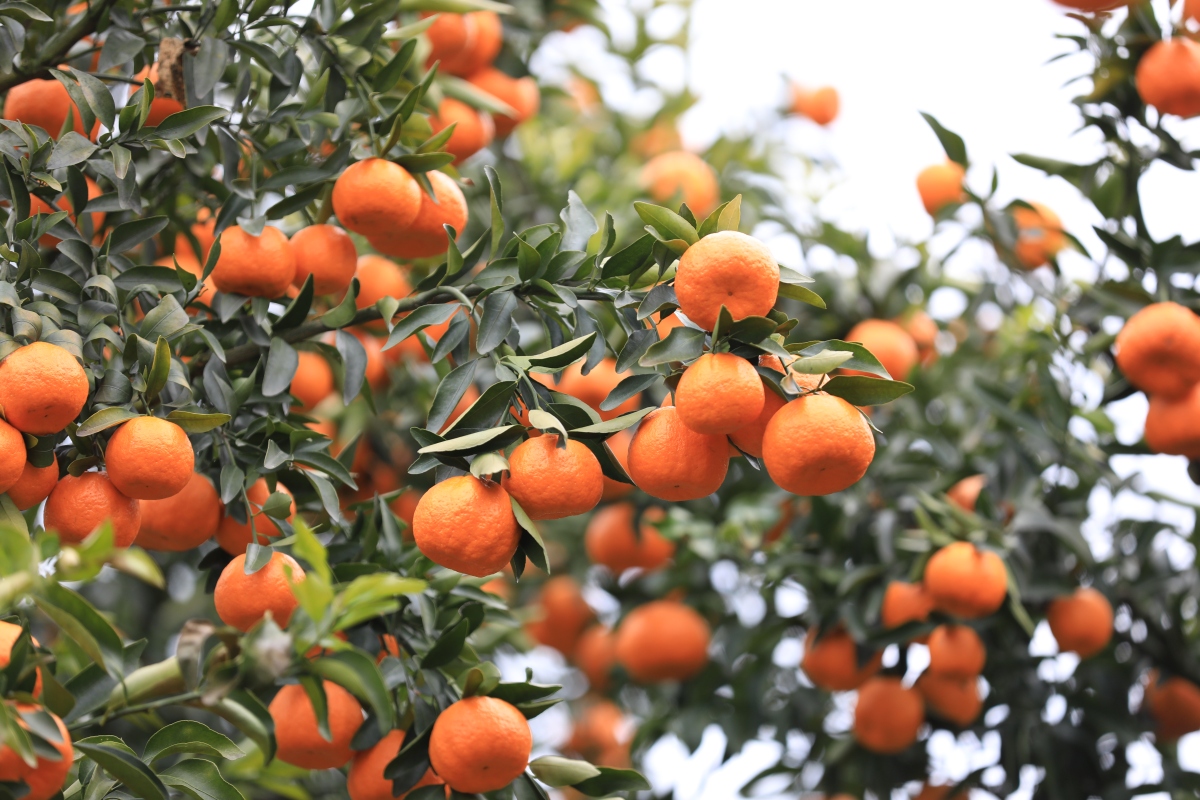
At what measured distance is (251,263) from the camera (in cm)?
157

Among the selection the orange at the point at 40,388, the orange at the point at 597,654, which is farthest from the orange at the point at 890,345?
the orange at the point at 40,388

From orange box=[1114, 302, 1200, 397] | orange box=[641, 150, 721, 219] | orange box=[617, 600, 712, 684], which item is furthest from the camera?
orange box=[641, 150, 721, 219]

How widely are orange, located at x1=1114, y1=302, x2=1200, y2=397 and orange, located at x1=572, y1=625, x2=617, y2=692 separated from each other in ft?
5.81

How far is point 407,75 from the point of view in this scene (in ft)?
6.68

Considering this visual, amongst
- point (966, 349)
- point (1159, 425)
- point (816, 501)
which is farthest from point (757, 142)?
point (1159, 425)

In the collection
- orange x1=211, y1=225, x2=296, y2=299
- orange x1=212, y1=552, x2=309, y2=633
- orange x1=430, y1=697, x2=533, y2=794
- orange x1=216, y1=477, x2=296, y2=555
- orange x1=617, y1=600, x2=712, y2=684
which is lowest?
orange x1=617, y1=600, x2=712, y2=684

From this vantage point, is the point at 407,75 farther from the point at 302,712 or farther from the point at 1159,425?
the point at 1159,425

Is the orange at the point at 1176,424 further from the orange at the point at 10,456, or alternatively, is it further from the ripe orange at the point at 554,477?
the orange at the point at 10,456

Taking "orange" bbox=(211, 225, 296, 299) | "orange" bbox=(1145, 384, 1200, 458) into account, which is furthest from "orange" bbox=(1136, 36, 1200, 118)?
"orange" bbox=(211, 225, 296, 299)

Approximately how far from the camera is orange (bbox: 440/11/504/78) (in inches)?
97.3

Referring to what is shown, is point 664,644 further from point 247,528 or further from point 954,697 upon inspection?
point 247,528

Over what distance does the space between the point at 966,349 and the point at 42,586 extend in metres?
2.51

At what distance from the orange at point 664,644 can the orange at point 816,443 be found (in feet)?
5.23

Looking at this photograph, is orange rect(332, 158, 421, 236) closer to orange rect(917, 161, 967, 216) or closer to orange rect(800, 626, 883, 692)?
orange rect(800, 626, 883, 692)
